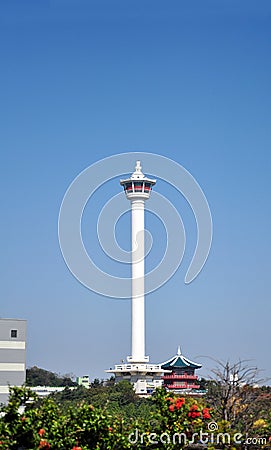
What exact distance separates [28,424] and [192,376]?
36006 mm

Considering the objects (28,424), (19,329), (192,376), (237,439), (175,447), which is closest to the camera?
(28,424)

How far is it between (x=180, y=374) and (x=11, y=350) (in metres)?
22.0

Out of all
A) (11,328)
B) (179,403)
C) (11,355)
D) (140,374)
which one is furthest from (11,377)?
(140,374)

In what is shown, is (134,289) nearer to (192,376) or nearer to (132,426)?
(192,376)

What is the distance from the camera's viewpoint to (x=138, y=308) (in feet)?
142

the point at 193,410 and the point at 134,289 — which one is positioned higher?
the point at 134,289

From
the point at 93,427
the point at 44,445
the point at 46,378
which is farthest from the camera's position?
the point at 46,378

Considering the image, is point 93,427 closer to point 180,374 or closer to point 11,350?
point 11,350

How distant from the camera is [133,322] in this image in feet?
142

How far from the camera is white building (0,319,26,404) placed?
22844 mm

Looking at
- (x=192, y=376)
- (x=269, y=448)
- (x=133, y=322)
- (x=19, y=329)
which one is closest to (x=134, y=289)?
(x=133, y=322)

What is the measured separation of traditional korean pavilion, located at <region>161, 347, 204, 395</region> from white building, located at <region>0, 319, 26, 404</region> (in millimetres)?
20969

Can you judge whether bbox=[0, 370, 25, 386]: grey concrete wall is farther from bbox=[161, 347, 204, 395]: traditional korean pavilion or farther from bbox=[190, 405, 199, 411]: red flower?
bbox=[161, 347, 204, 395]: traditional korean pavilion

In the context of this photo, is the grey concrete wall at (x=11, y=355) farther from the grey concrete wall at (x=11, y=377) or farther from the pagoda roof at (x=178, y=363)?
the pagoda roof at (x=178, y=363)
